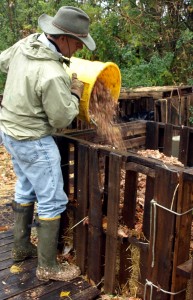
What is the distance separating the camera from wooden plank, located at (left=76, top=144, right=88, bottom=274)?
347 centimetres

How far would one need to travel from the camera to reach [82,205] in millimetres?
3598

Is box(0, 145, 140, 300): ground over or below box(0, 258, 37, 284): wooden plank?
over

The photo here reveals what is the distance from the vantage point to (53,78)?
299 cm

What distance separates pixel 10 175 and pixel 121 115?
2.77 metres

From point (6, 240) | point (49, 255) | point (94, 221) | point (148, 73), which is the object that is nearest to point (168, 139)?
point (94, 221)

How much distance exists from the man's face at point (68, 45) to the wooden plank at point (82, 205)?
0.84 meters

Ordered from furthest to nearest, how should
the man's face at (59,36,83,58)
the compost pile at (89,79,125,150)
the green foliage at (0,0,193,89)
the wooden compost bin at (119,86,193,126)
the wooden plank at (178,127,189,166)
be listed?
the green foliage at (0,0,193,89) → the wooden compost bin at (119,86,193,126) → the wooden plank at (178,127,189,166) → the compost pile at (89,79,125,150) → the man's face at (59,36,83,58)

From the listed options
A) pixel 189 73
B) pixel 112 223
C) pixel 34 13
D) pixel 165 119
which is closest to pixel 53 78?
pixel 112 223

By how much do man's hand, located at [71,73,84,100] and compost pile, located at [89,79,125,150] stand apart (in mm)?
448

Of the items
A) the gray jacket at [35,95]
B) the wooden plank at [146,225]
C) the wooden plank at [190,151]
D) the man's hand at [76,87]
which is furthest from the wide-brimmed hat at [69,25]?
the wooden plank at [190,151]

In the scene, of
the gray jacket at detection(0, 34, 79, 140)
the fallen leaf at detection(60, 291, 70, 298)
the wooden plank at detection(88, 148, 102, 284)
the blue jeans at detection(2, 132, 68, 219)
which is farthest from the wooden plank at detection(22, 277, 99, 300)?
the gray jacket at detection(0, 34, 79, 140)

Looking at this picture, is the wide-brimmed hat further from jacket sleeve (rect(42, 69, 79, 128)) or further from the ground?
the ground

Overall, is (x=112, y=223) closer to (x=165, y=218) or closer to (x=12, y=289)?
(x=165, y=218)

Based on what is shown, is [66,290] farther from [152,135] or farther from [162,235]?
[152,135]
